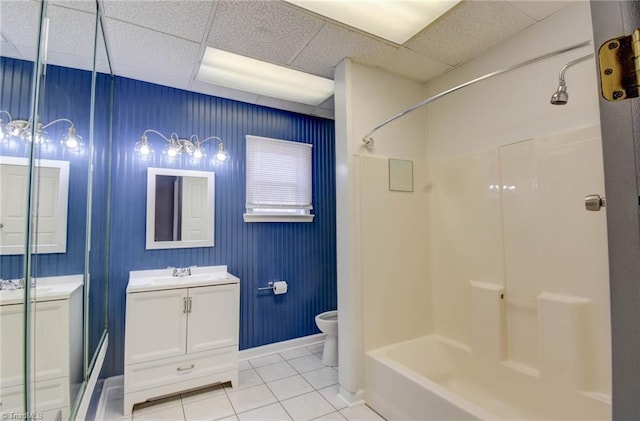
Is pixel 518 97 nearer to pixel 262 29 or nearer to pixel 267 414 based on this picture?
pixel 262 29

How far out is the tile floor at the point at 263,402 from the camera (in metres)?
2.02

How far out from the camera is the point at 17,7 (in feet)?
3.53

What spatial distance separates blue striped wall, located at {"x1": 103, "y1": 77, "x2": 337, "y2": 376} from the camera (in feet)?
8.13

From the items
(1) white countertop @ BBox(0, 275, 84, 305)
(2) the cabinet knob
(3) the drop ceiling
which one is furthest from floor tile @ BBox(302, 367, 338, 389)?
(3) the drop ceiling

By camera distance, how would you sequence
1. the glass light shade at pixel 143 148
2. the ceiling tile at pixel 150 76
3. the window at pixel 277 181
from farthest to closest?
1. the window at pixel 277 181
2. the glass light shade at pixel 143 148
3. the ceiling tile at pixel 150 76

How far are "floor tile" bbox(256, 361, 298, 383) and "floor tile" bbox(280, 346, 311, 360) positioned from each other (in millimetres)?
148

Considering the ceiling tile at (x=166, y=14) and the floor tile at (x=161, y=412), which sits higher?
the ceiling tile at (x=166, y=14)

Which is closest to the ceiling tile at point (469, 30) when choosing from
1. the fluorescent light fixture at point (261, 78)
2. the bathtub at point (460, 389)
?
the fluorescent light fixture at point (261, 78)

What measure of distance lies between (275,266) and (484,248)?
1.89m

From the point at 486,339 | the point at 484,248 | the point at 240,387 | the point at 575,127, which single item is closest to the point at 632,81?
the point at 575,127

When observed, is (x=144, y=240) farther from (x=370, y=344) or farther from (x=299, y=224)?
(x=370, y=344)

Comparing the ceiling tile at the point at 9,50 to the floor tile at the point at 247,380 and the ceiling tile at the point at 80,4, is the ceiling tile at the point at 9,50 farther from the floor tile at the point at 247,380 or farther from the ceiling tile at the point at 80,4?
the floor tile at the point at 247,380

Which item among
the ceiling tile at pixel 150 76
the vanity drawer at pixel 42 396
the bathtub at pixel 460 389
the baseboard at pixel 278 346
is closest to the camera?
the vanity drawer at pixel 42 396

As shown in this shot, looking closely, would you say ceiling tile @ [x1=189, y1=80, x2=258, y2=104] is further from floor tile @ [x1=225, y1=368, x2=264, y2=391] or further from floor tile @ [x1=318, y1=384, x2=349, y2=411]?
floor tile @ [x1=318, y1=384, x2=349, y2=411]
